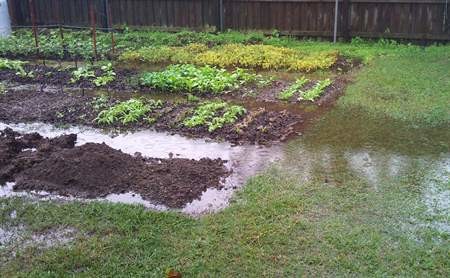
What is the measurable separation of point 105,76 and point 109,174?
5.14 m

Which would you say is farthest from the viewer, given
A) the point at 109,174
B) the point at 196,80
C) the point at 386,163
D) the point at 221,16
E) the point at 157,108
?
the point at 221,16

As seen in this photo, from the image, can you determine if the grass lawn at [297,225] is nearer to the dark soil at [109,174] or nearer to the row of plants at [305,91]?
the dark soil at [109,174]

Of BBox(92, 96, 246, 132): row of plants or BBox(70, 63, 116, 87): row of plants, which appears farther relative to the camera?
BBox(70, 63, 116, 87): row of plants

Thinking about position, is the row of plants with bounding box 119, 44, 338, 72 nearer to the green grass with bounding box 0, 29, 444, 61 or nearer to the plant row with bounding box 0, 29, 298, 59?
the green grass with bounding box 0, 29, 444, 61

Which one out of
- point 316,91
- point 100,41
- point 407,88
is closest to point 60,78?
point 100,41

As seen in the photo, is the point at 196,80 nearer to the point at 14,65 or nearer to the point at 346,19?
the point at 14,65

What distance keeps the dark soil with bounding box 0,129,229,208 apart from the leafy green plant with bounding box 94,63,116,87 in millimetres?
3935

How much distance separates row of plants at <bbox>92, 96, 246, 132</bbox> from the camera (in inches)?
294

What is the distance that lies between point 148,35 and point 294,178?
957 cm

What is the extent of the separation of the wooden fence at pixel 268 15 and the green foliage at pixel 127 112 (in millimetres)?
6095

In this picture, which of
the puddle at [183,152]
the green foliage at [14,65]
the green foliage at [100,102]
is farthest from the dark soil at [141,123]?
the green foliage at [14,65]

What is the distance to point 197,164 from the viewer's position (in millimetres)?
5977

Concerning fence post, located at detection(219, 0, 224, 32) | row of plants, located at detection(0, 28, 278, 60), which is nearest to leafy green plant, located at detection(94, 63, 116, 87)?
row of plants, located at detection(0, 28, 278, 60)

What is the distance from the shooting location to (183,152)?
656 cm
